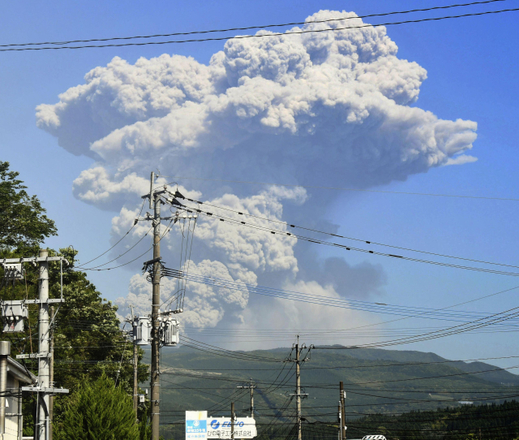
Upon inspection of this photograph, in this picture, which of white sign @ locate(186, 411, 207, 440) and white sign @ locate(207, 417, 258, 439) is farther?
white sign @ locate(207, 417, 258, 439)

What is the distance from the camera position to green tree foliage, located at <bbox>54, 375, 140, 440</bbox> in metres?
35.3

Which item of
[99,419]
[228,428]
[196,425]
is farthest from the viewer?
[228,428]

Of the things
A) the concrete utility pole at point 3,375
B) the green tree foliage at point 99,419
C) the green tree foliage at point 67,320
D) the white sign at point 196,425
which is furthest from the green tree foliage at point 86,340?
the concrete utility pole at point 3,375

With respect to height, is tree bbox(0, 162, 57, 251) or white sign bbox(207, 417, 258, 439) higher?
tree bbox(0, 162, 57, 251)

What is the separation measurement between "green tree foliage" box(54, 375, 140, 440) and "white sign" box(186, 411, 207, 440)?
186 feet

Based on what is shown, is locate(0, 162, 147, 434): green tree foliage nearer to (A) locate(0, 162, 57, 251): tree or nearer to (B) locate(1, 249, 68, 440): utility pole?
(A) locate(0, 162, 57, 251): tree

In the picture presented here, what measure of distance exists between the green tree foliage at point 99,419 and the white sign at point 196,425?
56842 mm

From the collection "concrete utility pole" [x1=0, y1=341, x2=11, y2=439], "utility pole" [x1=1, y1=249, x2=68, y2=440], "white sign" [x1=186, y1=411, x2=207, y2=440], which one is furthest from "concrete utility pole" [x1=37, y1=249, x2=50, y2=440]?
"white sign" [x1=186, y1=411, x2=207, y2=440]

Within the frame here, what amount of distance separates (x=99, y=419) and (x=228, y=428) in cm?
8519

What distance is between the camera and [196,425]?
9188 centimetres

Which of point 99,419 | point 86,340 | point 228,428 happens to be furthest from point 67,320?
point 228,428

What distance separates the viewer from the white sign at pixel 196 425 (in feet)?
300

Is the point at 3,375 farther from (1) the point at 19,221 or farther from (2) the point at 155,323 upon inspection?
(1) the point at 19,221

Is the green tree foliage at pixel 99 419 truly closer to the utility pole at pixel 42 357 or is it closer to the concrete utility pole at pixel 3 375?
the concrete utility pole at pixel 3 375
